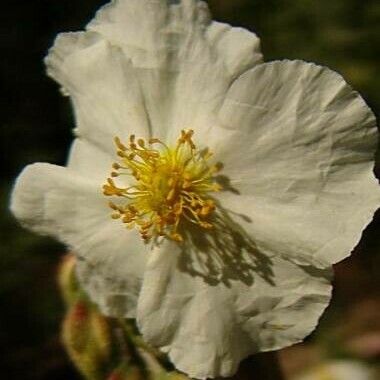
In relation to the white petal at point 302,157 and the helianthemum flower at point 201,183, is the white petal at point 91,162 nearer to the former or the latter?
the helianthemum flower at point 201,183

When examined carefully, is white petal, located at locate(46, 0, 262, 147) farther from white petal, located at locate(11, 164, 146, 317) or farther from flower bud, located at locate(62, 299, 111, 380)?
flower bud, located at locate(62, 299, 111, 380)

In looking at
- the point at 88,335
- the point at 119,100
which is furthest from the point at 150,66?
the point at 88,335

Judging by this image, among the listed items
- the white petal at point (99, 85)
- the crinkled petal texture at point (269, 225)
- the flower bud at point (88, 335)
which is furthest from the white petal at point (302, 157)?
the flower bud at point (88, 335)

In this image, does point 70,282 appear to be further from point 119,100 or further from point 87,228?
point 119,100

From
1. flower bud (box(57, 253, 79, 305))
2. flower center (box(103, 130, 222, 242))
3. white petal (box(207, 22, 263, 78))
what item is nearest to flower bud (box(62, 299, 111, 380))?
flower bud (box(57, 253, 79, 305))

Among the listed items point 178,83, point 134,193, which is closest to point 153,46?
point 178,83

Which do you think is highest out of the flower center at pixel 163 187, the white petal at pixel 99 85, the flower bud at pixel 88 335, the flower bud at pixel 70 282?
the white petal at pixel 99 85

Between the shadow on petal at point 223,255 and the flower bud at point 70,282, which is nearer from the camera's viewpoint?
the shadow on petal at point 223,255

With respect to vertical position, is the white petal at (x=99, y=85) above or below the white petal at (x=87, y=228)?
above
